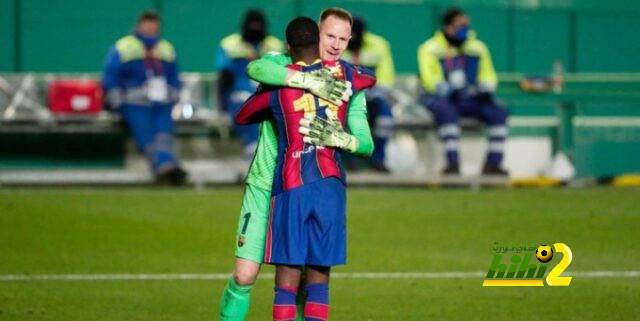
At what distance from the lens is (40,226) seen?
52.2ft

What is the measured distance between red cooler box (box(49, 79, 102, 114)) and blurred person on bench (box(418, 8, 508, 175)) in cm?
470

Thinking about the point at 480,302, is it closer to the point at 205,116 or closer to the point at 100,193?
the point at 100,193

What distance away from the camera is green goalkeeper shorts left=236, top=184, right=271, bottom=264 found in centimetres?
788

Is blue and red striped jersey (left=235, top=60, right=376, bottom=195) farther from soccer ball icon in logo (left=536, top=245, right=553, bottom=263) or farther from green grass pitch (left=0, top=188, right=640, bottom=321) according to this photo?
soccer ball icon in logo (left=536, top=245, right=553, bottom=263)

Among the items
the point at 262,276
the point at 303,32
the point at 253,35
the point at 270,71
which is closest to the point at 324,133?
the point at 270,71

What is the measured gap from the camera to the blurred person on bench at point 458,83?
72.5 feet

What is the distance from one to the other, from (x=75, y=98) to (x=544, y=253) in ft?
36.3

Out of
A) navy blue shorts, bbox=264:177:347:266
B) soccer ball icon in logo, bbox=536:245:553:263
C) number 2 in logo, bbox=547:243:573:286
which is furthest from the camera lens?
soccer ball icon in logo, bbox=536:245:553:263

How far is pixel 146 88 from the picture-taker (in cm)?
2156

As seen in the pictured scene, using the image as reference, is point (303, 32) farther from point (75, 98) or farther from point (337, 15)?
point (75, 98)

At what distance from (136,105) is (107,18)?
6260 millimetres

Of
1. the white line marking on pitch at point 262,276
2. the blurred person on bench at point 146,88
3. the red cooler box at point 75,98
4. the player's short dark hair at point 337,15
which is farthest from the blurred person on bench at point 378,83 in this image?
the player's short dark hair at point 337,15

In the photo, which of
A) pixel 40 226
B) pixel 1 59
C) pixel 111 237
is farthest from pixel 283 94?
pixel 1 59

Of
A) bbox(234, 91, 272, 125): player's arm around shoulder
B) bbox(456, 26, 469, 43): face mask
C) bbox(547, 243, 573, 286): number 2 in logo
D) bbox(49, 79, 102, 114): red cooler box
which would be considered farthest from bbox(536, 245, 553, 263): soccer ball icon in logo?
bbox(49, 79, 102, 114): red cooler box
